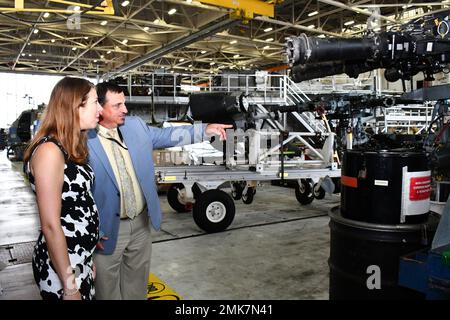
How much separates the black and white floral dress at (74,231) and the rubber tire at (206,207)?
4.06 meters

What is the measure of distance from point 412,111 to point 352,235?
14900 millimetres

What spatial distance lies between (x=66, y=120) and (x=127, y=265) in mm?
1039

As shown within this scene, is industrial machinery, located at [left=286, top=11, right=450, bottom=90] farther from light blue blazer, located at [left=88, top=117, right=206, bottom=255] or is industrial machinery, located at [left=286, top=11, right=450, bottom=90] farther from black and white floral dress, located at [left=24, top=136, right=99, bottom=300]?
black and white floral dress, located at [left=24, top=136, right=99, bottom=300]

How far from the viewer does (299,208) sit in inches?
321

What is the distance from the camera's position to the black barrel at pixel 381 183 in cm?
228

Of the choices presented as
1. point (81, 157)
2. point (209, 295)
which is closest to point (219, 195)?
point (209, 295)

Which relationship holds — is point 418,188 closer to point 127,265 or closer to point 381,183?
point 381,183

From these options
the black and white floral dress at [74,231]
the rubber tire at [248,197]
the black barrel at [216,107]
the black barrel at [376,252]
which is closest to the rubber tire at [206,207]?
the black barrel at [216,107]

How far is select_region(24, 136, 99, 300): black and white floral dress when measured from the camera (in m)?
1.73

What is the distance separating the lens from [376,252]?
228cm

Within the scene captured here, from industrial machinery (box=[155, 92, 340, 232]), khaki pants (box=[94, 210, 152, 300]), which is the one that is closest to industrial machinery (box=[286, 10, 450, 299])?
khaki pants (box=[94, 210, 152, 300])

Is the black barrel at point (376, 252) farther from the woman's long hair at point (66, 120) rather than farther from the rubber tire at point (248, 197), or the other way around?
the rubber tire at point (248, 197)

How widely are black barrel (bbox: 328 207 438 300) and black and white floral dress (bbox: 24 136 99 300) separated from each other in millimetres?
1484

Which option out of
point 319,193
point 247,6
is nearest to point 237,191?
point 319,193
